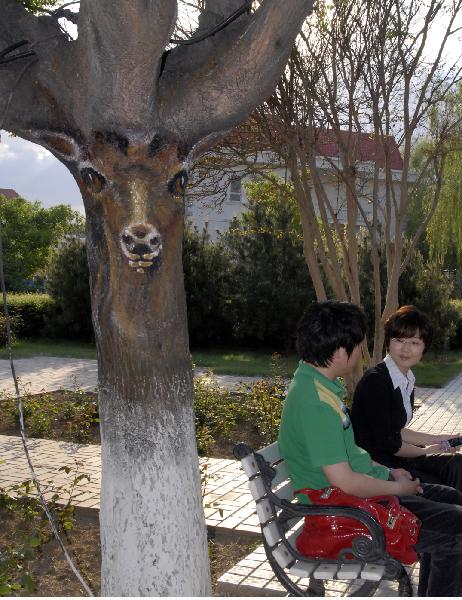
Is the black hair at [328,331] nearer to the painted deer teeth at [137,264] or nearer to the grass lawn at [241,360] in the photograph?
the painted deer teeth at [137,264]

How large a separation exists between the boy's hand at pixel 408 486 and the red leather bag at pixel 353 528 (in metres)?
0.16

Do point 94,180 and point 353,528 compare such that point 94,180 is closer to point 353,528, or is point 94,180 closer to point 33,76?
point 33,76

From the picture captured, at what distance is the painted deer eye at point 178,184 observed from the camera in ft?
11.2

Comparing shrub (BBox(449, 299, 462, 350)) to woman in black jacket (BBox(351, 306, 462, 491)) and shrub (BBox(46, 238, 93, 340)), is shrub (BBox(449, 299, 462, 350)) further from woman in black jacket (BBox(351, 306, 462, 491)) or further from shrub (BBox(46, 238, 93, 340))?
woman in black jacket (BBox(351, 306, 462, 491))

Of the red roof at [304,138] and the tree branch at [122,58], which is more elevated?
the red roof at [304,138]

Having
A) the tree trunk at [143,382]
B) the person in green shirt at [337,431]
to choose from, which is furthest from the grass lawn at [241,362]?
the tree trunk at [143,382]

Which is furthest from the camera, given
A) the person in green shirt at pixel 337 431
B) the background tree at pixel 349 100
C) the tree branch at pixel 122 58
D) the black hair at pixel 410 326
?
the background tree at pixel 349 100

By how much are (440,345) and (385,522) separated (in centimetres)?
1659

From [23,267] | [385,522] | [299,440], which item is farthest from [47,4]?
[23,267]

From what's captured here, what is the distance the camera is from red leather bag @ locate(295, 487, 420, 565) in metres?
3.50

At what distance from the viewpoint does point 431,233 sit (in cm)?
2700

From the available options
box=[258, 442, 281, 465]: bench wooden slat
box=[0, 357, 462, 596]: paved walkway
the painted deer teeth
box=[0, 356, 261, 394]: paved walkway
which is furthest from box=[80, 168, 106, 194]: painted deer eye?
box=[0, 356, 261, 394]: paved walkway

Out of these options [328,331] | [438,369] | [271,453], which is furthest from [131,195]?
[438,369]

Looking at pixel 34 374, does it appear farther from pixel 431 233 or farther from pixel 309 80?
pixel 431 233
